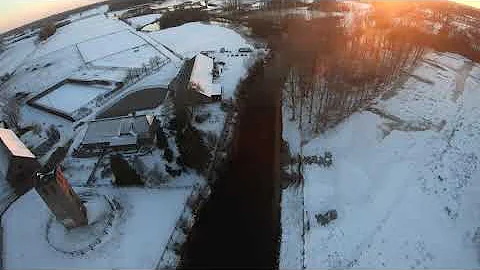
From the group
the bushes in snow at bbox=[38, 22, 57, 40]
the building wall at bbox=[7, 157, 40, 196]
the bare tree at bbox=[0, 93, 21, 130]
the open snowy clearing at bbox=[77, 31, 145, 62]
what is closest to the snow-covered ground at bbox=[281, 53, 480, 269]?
the building wall at bbox=[7, 157, 40, 196]

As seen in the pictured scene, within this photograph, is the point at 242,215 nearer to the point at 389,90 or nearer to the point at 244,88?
the point at 244,88

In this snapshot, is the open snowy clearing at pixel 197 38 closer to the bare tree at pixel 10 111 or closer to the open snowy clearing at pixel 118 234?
the bare tree at pixel 10 111

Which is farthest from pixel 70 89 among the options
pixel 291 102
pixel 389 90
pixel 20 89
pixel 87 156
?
pixel 389 90

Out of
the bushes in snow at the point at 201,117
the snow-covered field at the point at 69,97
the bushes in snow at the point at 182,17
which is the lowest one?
the bushes in snow at the point at 201,117

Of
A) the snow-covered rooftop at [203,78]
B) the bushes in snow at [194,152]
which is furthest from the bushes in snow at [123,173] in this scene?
the snow-covered rooftop at [203,78]

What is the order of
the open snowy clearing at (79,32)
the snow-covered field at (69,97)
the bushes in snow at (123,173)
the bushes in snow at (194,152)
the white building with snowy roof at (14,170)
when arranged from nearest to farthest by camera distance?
the bushes in snow at (123,173) → the bushes in snow at (194,152) → the white building with snowy roof at (14,170) → the snow-covered field at (69,97) → the open snowy clearing at (79,32)

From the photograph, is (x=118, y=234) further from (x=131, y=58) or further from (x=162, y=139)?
(x=131, y=58)

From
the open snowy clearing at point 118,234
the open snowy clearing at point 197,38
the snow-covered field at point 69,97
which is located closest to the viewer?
the open snowy clearing at point 118,234

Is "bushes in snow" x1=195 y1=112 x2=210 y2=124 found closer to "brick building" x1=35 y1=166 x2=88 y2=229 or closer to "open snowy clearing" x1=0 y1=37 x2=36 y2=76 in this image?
"brick building" x1=35 y1=166 x2=88 y2=229
